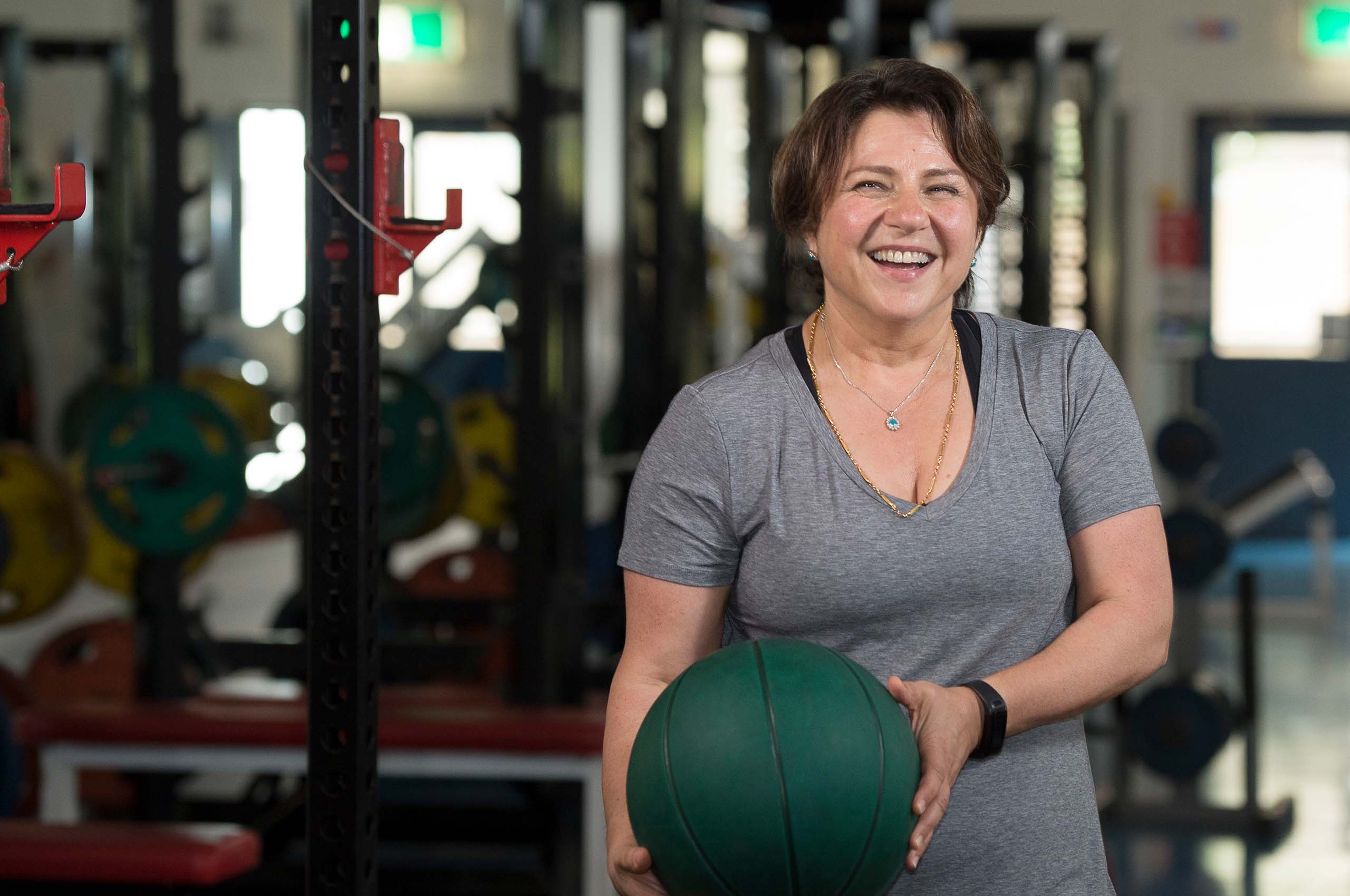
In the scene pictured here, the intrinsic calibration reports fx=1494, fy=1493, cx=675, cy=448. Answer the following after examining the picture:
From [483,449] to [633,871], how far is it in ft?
13.5

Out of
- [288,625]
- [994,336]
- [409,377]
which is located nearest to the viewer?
[994,336]

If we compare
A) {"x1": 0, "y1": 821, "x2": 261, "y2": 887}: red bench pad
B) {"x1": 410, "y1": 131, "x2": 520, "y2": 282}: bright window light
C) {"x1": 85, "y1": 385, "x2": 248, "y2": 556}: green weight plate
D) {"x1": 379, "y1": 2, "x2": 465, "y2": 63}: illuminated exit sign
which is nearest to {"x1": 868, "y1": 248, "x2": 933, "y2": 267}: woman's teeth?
{"x1": 0, "y1": 821, "x2": 261, "y2": 887}: red bench pad

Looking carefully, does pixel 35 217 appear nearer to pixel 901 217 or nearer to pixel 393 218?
pixel 393 218

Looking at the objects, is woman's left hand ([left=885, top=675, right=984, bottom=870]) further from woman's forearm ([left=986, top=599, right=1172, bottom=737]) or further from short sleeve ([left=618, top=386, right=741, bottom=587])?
short sleeve ([left=618, top=386, right=741, bottom=587])

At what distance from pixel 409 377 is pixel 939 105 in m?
3.21

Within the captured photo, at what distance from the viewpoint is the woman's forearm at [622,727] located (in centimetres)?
127

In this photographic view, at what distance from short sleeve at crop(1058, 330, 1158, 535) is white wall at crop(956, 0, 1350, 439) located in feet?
24.0

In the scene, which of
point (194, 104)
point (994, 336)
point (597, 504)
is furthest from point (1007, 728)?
point (194, 104)

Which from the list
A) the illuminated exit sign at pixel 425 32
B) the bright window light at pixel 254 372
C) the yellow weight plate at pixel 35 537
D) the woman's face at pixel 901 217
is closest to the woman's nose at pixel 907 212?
the woman's face at pixel 901 217

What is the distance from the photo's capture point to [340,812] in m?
1.49

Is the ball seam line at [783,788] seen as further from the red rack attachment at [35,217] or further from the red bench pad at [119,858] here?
the red bench pad at [119,858]

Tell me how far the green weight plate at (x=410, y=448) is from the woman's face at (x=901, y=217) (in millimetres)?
3155

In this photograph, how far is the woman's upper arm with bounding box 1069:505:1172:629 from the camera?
1231 millimetres

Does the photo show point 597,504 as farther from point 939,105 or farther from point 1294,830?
point 939,105
